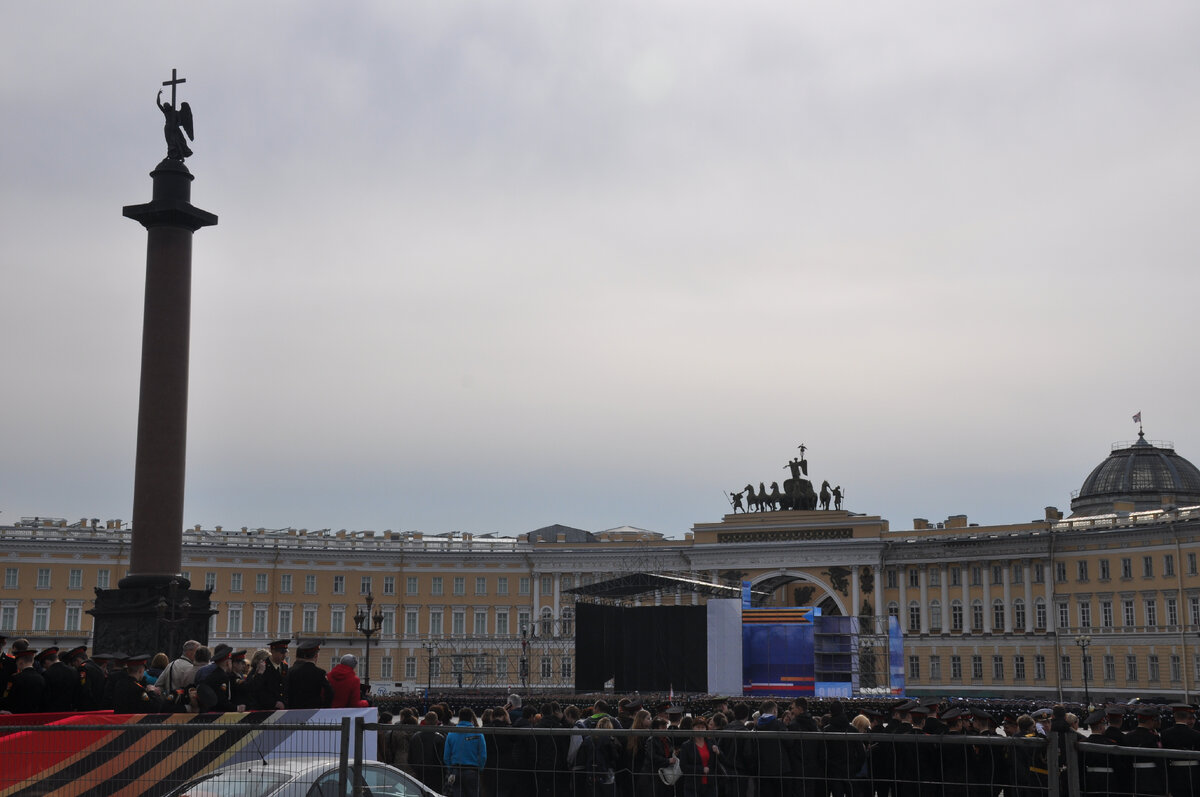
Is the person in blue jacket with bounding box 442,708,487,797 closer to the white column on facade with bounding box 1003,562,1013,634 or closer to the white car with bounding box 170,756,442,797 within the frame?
the white car with bounding box 170,756,442,797

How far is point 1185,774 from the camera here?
407 inches

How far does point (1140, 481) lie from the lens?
268 feet

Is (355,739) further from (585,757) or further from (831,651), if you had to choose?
(831,651)

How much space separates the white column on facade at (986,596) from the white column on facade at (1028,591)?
184 cm

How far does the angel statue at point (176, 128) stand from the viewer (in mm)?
27172

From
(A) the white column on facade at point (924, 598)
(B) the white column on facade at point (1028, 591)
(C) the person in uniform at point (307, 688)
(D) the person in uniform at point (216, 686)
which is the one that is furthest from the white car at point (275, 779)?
(A) the white column on facade at point (924, 598)

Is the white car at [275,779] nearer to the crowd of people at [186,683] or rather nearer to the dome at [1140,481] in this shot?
the crowd of people at [186,683]

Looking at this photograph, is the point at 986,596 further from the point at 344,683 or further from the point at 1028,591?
the point at 344,683

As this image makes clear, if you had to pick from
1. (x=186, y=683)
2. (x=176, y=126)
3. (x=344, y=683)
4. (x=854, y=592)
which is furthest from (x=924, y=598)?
(x=186, y=683)

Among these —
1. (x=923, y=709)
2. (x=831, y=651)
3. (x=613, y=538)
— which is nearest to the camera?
(x=923, y=709)

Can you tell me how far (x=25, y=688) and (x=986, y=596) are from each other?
66346 millimetres

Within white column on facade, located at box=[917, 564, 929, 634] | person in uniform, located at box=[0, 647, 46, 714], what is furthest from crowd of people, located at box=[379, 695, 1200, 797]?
white column on facade, located at box=[917, 564, 929, 634]

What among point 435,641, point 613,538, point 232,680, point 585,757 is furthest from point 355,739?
point 613,538

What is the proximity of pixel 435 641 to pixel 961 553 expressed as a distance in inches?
1251
